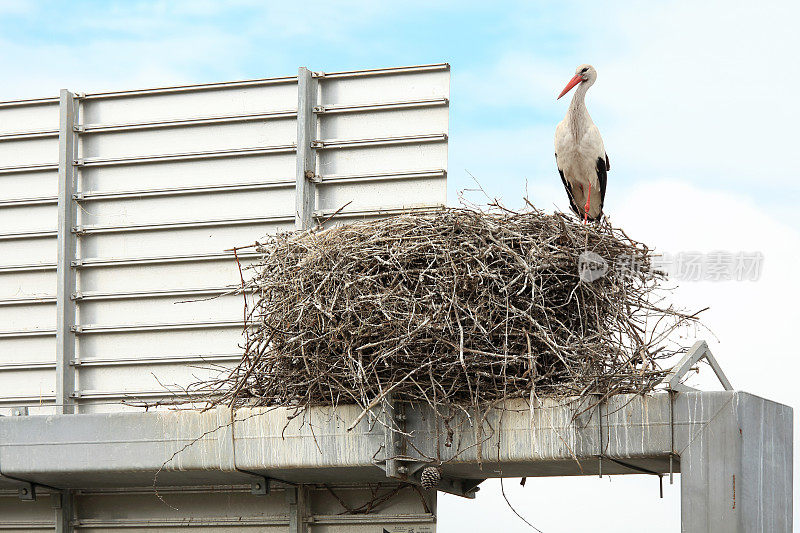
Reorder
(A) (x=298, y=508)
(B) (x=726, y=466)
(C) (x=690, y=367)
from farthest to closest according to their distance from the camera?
(A) (x=298, y=508) → (C) (x=690, y=367) → (B) (x=726, y=466)

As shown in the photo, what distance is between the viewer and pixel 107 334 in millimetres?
11273

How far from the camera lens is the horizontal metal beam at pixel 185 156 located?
434 inches

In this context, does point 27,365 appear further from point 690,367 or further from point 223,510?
point 690,367

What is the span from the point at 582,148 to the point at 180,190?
4.15 m

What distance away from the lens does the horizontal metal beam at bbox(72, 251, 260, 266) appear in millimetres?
11031

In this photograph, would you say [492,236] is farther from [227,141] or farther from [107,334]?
[107,334]

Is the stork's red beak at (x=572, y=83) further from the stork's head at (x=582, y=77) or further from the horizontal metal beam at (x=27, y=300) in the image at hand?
the horizontal metal beam at (x=27, y=300)

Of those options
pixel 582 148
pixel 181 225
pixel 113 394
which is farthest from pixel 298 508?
pixel 582 148

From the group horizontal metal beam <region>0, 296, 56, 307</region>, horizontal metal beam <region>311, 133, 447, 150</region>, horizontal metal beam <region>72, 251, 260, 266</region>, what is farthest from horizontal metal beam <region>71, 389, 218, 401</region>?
horizontal metal beam <region>311, 133, 447, 150</region>

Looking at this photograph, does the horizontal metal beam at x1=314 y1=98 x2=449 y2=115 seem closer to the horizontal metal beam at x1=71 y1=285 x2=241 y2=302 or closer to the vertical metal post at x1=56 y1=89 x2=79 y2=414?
the horizontal metal beam at x1=71 y1=285 x2=241 y2=302

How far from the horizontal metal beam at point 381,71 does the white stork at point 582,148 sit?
4.05 feet

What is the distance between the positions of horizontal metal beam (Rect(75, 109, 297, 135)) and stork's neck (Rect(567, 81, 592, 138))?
2.75 meters

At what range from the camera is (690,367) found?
24.4 ft

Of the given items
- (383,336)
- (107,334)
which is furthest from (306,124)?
(383,336)
